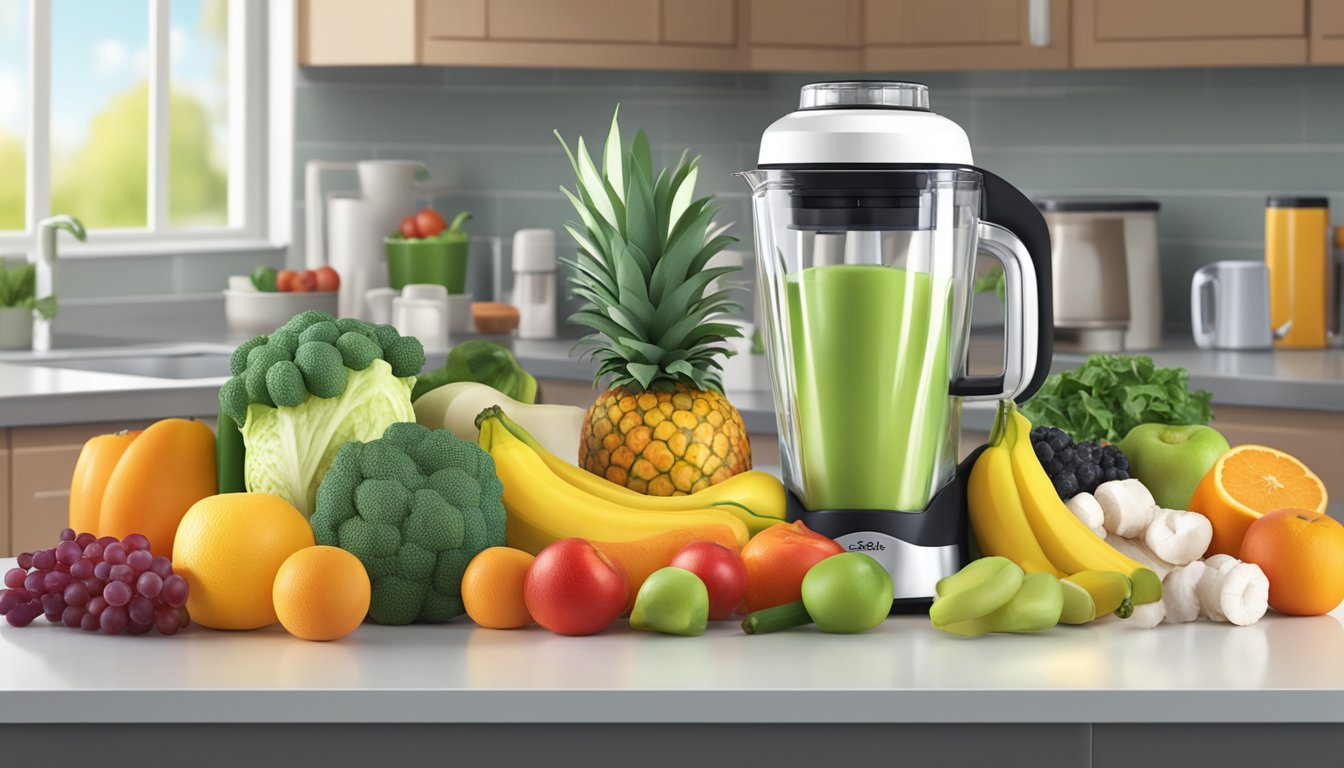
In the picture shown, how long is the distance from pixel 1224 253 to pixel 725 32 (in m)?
1.32

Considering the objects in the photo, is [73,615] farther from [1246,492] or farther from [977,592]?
[1246,492]

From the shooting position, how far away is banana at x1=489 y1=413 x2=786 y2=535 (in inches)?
57.6

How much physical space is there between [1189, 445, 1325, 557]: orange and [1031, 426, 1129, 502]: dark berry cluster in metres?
0.08

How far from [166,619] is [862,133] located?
2.13 feet

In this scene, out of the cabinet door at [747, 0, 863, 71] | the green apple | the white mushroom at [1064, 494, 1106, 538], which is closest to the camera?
the white mushroom at [1064, 494, 1106, 538]

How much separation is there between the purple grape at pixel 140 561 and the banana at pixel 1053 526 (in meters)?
0.69

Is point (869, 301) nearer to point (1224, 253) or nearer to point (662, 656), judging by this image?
point (662, 656)

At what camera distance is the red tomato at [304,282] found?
423 centimetres

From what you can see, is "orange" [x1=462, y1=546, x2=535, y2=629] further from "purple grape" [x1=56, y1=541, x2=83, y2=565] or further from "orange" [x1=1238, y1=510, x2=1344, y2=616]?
"orange" [x1=1238, y1=510, x2=1344, y2=616]

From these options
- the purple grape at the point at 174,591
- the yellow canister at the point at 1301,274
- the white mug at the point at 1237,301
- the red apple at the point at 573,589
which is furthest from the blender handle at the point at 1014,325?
the yellow canister at the point at 1301,274

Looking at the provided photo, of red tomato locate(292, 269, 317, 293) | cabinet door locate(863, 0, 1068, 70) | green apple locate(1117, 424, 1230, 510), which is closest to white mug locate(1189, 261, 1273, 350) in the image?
cabinet door locate(863, 0, 1068, 70)

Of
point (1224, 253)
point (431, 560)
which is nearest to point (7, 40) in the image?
point (1224, 253)

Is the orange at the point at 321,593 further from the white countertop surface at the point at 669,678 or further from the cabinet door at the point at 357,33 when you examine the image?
the cabinet door at the point at 357,33

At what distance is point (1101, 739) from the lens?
1.18 meters
